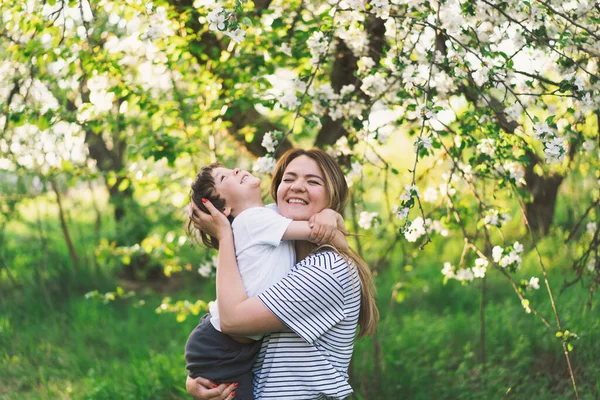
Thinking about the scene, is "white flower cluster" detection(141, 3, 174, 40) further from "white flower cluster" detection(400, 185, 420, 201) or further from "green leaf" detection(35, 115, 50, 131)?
"white flower cluster" detection(400, 185, 420, 201)

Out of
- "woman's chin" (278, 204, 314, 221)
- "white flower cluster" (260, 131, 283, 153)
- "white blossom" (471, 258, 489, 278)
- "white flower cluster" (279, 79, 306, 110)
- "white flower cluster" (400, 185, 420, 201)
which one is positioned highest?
"white flower cluster" (279, 79, 306, 110)

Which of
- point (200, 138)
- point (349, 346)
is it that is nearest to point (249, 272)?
point (349, 346)

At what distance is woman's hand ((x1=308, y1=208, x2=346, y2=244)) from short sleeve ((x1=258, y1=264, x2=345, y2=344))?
10 cm

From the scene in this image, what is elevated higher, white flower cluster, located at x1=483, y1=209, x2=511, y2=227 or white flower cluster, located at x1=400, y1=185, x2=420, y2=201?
white flower cluster, located at x1=483, y1=209, x2=511, y2=227

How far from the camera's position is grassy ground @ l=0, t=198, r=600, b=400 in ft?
11.8

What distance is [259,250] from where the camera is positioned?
2172 mm

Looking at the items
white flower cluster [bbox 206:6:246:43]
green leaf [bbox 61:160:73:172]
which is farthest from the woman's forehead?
green leaf [bbox 61:160:73:172]

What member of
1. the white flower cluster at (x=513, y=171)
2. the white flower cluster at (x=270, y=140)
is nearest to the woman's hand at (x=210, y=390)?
the white flower cluster at (x=270, y=140)

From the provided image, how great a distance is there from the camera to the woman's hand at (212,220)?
2234 millimetres

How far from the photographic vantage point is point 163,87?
457cm

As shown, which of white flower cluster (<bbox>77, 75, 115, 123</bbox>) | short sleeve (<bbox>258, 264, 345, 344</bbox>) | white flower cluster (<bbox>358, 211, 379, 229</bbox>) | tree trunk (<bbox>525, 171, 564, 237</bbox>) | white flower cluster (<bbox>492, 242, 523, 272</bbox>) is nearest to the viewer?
short sleeve (<bbox>258, 264, 345, 344</bbox>)

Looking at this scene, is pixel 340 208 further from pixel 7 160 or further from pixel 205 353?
pixel 7 160

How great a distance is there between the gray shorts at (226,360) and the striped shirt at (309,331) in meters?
0.04

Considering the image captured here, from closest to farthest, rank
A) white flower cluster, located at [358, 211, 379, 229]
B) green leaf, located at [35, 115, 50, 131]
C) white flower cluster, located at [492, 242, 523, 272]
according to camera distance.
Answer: white flower cluster, located at [492, 242, 523, 272]
white flower cluster, located at [358, 211, 379, 229]
green leaf, located at [35, 115, 50, 131]
